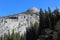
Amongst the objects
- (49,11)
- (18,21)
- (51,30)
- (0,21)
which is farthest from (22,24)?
(51,30)

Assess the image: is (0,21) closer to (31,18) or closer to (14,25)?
(14,25)

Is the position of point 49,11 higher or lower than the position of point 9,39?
higher

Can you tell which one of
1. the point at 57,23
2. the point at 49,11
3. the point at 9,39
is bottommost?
the point at 9,39

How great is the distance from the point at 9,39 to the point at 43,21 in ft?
60.4

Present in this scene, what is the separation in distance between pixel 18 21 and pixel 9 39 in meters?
28.0

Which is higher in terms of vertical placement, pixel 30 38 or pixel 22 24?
pixel 22 24

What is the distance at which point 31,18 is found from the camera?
104875mm

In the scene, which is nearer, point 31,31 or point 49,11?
point 49,11

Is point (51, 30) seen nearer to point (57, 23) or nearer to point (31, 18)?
point (57, 23)

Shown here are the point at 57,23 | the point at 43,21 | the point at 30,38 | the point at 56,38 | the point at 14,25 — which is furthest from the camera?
the point at 14,25

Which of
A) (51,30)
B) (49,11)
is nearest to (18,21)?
(49,11)

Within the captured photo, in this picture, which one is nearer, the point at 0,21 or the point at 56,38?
the point at 56,38

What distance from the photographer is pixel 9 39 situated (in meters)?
75.1

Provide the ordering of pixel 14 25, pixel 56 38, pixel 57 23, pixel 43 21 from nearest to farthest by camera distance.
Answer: pixel 56 38 < pixel 57 23 < pixel 43 21 < pixel 14 25
